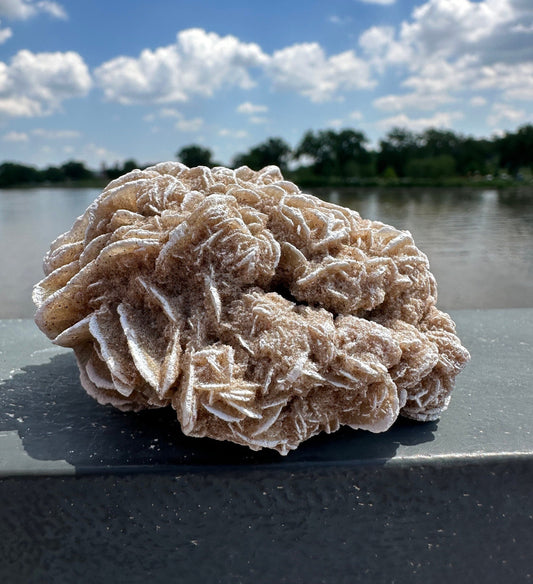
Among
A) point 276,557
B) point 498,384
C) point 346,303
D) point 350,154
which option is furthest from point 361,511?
point 350,154

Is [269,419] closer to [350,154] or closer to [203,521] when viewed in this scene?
[203,521]

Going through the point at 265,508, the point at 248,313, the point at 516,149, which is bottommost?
the point at 265,508

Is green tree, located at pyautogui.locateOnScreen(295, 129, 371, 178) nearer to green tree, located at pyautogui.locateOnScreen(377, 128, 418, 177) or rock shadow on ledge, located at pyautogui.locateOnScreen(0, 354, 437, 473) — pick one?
green tree, located at pyautogui.locateOnScreen(377, 128, 418, 177)

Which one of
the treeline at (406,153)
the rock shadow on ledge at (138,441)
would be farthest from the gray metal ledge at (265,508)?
the treeline at (406,153)

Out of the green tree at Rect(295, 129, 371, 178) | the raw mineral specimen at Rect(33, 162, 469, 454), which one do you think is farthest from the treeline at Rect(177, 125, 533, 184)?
the raw mineral specimen at Rect(33, 162, 469, 454)

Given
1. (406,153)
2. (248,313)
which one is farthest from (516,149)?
(248,313)

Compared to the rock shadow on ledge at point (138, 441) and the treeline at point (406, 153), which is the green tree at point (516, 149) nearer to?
the treeline at point (406, 153)

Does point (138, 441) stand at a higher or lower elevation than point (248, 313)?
lower

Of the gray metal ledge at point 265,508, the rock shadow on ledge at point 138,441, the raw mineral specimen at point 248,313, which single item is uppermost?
the raw mineral specimen at point 248,313

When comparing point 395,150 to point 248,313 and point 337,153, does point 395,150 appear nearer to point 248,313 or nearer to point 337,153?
point 337,153
